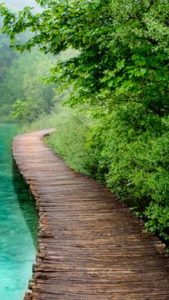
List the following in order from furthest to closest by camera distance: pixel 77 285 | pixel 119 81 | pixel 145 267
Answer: pixel 119 81
pixel 145 267
pixel 77 285

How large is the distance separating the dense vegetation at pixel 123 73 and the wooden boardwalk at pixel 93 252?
0.58m

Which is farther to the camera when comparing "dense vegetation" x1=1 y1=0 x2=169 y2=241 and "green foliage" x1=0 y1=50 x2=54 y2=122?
"green foliage" x1=0 y1=50 x2=54 y2=122

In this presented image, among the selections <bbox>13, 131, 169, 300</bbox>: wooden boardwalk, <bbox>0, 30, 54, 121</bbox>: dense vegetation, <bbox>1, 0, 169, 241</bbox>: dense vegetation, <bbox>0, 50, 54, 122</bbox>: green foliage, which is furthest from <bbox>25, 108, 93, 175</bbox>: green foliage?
<bbox>0, 30, 54, 121</bbox>: dense vegetation

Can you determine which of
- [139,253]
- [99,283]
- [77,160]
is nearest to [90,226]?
[139,253]

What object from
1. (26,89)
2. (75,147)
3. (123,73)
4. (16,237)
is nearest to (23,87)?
(26,89)

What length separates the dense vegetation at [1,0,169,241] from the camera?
770 cm

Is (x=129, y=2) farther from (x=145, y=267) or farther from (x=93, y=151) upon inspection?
(x=93, y=151)

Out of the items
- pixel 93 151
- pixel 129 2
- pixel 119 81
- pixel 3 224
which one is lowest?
pixel 3 224

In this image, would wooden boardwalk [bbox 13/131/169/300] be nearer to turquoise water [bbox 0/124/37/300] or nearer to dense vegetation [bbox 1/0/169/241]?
dense vegetation [bbox 1/0/169/241]

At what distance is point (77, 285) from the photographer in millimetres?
6410

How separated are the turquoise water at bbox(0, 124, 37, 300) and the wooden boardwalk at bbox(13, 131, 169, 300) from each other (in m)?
1.21

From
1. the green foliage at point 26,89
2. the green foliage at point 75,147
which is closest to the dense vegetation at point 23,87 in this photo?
the green foliage at point 26,89

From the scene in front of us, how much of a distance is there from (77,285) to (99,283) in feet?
0.99

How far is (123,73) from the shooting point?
886 cm
